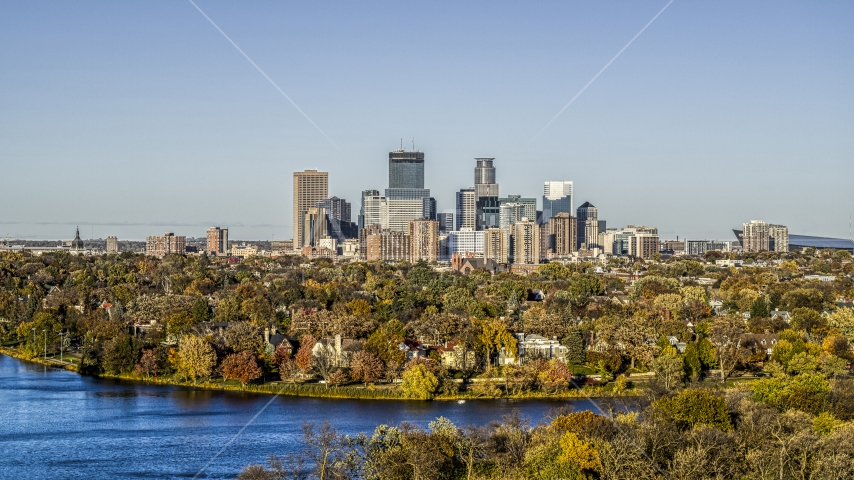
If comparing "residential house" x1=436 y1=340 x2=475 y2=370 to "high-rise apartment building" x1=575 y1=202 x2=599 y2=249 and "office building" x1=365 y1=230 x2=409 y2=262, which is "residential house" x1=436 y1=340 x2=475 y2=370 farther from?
"high-rise apartment building" x1=575 y1=202 x2=599 y2=249

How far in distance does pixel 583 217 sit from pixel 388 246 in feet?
129

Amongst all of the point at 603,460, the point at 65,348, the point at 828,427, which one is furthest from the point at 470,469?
the point at 65,348

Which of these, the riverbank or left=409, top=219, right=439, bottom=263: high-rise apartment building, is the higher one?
left=409, top=219, right=439, bottom=263: high-rise apartment building

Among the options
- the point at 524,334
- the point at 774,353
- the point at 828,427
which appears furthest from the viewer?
the point at 524,334

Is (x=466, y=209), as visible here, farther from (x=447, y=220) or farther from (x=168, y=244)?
(x=168, y=244)

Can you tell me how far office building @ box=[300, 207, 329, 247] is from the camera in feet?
407

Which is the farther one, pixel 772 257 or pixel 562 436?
pixel 772 257

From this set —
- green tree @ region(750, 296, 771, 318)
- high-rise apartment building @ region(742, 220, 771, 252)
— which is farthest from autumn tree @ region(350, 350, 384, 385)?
high-rise apartment building @ region(742, 220, 771, 252)

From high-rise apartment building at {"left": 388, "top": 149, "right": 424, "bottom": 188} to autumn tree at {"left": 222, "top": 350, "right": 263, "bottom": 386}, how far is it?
10267 cm

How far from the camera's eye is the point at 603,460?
1452cm

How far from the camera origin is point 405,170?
416 feet

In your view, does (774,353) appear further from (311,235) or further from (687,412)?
(311,235)

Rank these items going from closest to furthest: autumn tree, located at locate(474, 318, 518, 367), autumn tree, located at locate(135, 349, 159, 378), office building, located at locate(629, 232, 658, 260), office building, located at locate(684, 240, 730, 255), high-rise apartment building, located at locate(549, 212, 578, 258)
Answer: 1. autumn tree, located at locate(135, 349, 159, 378)
2. autumn tree, located at locate(474, 318, 518, 367)
3. office building, located at locate(629, 232, 658, 260)
4. high-rise apartment building, located at locate(549, 212, 578, 258)
5. office building, located at locate(684, 240, 730, 255)

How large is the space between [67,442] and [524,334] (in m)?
14.0
